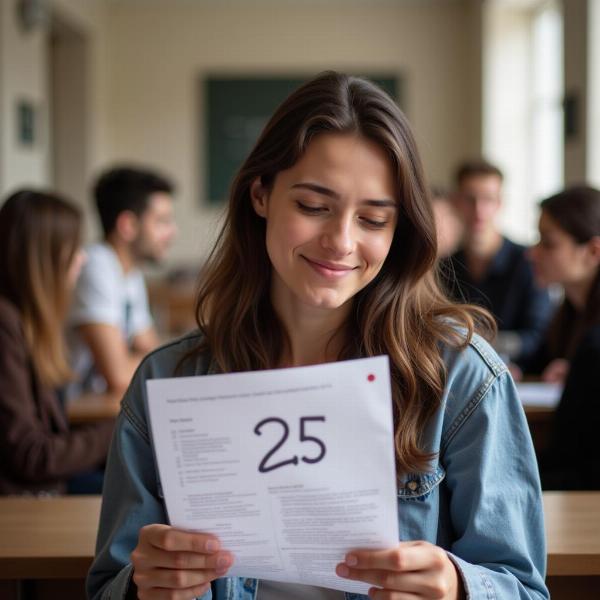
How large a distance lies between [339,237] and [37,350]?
1428 mm

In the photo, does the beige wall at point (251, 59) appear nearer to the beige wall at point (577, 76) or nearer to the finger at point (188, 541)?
the beige wall at point (577, 76)

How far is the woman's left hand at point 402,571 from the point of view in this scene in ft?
3.35

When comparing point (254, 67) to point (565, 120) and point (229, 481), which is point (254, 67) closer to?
point (565, 120)


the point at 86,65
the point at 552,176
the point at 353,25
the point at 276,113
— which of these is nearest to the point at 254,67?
the point at 353,25

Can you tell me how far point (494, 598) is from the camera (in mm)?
1120

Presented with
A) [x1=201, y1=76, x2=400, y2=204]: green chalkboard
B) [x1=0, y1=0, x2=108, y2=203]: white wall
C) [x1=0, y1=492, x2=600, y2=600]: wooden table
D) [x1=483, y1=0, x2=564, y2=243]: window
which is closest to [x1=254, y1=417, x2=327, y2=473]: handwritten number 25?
[x1=0, y1=492, x2=600, y2=600]: wooden table

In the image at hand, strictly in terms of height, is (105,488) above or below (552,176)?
below

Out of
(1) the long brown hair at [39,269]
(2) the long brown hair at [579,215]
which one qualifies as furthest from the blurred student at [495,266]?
(1) the long brown hair at [39,269]

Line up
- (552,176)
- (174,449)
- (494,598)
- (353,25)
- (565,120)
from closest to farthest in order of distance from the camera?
(174,449)
(494,598)
(565,120)
(552,176)
(353,25)

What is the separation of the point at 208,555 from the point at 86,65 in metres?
6.90

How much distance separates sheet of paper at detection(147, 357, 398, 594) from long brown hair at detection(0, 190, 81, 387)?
57.8 inches

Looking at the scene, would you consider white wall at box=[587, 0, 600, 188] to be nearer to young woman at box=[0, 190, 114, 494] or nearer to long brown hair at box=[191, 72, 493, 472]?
young woman at box=[0, 190, 114, 494]

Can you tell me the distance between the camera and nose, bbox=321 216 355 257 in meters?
1.20

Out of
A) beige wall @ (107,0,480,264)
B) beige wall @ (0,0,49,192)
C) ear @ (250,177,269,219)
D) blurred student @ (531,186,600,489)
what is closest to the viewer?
ear @ (250,177,269,219)
